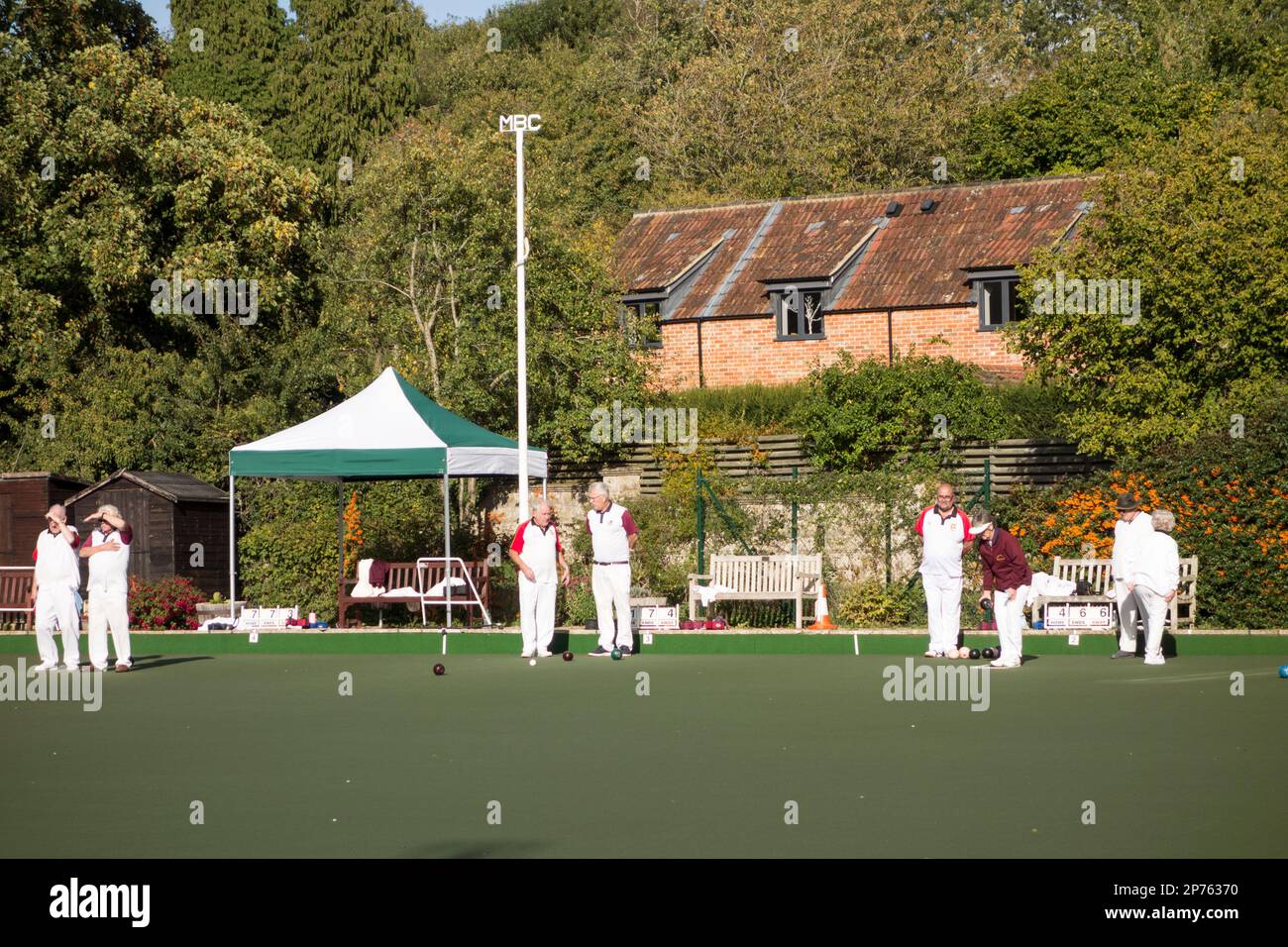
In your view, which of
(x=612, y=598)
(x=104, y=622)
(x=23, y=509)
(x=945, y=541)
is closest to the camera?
(x=945, y=541)

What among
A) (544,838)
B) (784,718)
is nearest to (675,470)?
(784,718)

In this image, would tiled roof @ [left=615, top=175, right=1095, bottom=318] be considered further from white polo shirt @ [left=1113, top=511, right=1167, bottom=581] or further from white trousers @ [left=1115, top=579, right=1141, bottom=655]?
white polo shirt @ [left=1113, top=511, right=1167, bottom=581]

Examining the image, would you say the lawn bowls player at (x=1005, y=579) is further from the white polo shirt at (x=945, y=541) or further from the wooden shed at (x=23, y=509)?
the wooden shed at (x=23, y=509)

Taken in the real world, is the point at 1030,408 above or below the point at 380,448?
above

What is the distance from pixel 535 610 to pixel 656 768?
27.3ft

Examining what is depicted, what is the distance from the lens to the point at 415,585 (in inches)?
920

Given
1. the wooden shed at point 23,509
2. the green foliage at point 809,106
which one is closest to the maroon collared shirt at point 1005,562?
the wooden shed at point 23,509

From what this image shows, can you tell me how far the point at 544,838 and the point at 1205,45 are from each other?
158 ft

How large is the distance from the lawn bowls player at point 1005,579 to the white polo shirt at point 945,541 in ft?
0.55

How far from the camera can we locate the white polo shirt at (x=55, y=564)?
16.5 m

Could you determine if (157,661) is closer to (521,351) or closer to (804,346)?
(521,351)

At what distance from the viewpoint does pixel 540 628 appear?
712 inches

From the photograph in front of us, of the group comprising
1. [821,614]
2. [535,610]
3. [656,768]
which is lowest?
[656,768]
